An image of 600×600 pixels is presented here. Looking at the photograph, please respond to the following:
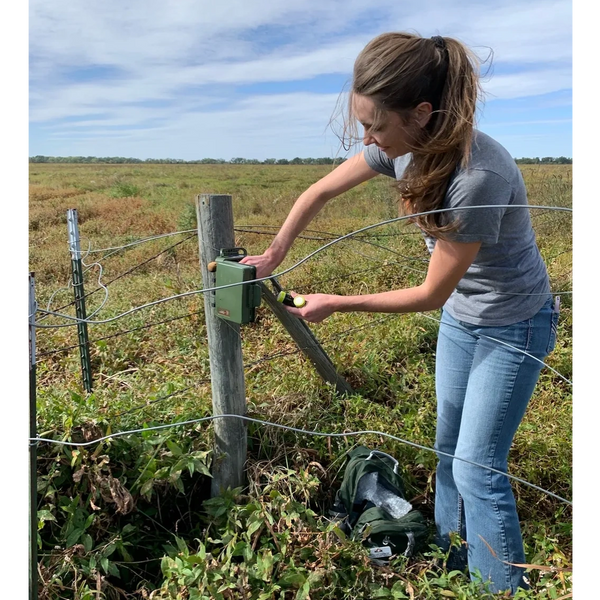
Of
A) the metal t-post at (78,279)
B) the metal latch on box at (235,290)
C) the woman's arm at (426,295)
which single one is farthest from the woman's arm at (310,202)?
the metal t-post at (78,279)

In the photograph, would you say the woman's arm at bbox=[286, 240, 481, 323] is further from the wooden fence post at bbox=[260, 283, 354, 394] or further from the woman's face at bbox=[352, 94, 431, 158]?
the wooden fence post at bbox=[260, 283, 354, 394]

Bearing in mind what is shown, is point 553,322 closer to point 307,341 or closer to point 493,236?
point 493,236

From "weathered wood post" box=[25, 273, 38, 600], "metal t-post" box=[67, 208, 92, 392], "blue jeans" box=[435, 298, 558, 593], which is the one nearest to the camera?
"weathered wood post" box=[25, 273, 38, 600]

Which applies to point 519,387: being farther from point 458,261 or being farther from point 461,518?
point 461,518

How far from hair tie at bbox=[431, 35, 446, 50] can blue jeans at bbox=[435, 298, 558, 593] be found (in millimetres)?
854

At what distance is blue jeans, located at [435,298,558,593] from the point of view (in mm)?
1613

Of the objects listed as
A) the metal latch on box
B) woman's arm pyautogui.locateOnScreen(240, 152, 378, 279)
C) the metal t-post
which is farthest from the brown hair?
the metal t-post

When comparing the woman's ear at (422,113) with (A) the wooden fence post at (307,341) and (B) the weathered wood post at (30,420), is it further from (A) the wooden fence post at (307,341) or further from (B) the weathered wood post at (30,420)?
(B) the weathered wood post at (30,420)

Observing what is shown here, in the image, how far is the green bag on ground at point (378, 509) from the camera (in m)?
1.97

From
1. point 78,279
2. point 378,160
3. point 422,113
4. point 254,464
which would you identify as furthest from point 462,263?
point 78,279

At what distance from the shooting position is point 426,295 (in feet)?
5.00

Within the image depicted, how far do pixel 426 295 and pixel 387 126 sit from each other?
504 mm
